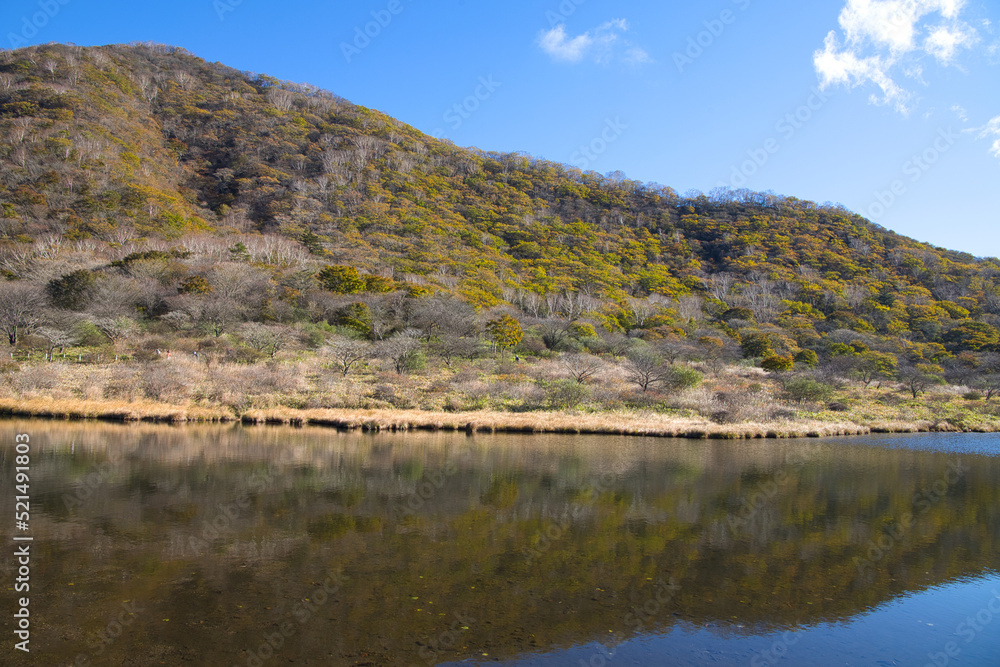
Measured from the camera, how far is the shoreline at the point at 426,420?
24.2m

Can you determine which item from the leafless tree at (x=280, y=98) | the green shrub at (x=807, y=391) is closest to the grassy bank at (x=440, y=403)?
the green shrub at (x=807, y=391)

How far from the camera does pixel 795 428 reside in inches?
1102

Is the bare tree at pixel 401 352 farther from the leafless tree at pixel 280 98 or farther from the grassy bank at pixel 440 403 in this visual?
the leafless tree at pixel 280 98

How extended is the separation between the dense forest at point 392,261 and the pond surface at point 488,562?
1435 cm

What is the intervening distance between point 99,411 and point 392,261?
45.3m

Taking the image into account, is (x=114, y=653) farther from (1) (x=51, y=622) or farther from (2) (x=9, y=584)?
(2) (x=9, y=584)

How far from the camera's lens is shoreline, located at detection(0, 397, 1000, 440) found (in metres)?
24.2

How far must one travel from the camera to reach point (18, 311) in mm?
34219

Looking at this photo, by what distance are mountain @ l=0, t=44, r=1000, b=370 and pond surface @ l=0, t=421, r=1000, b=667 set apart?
35114 mm

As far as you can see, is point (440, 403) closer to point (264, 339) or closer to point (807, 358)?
point (264, 339)

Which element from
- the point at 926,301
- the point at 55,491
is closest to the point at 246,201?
the point at 55,491

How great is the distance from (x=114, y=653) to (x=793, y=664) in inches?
316

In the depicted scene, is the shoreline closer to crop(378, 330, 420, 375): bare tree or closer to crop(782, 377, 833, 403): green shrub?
crop(782, 377, 833, 403): green shrub

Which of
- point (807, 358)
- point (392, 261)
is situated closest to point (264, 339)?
point (392, 261)
